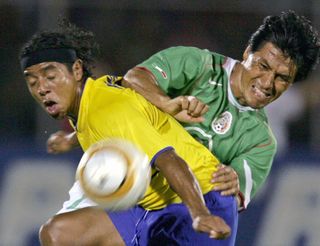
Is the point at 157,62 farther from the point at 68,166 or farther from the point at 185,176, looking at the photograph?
the point at 68,166

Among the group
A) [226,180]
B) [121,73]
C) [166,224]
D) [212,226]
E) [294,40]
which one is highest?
[294,40]

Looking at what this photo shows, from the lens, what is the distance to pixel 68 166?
7496mm

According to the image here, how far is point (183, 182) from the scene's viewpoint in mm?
4539

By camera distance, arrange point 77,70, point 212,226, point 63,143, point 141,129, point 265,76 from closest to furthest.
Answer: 1. point 212,226
2. point 141,129
3. point 77,70
4. point 265,76
5. point 63,143

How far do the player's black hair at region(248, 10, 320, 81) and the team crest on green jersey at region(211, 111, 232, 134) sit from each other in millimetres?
389

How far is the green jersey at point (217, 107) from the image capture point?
215 inches

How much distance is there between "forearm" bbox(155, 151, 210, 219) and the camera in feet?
14.7

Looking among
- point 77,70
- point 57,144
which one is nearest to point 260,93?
point 77,70

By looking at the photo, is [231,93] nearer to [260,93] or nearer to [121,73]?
[260,93]

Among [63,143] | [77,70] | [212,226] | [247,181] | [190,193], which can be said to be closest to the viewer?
[212,226]

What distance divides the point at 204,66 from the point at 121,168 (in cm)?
108

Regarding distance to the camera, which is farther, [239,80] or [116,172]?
[239,80]

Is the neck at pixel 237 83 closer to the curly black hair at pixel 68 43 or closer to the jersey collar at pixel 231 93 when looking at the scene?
the jersey collar at pixel 231 93

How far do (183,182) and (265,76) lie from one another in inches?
43.7
